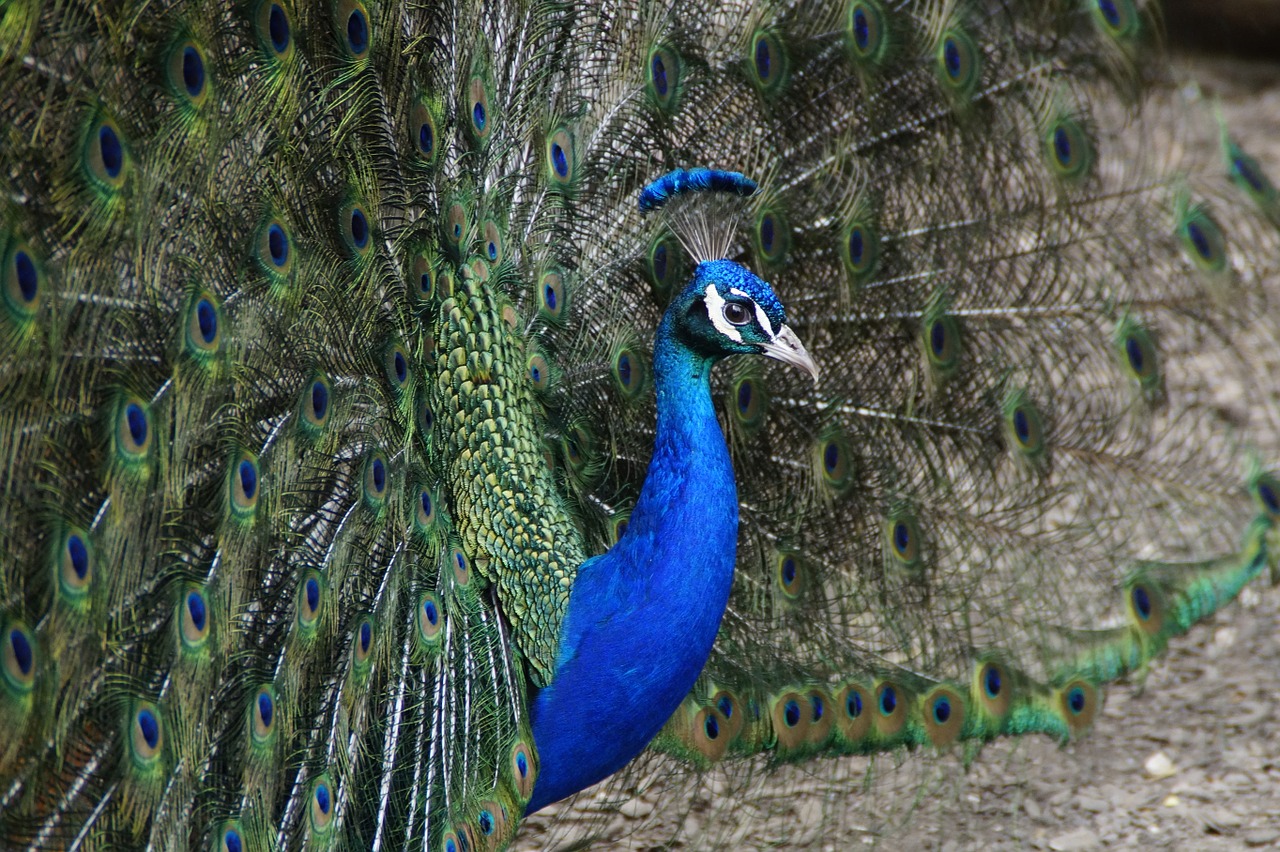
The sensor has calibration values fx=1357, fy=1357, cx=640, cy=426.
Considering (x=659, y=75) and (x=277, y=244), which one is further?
(x=659, y=75)

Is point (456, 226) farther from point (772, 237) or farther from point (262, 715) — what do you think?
point (262, 715)

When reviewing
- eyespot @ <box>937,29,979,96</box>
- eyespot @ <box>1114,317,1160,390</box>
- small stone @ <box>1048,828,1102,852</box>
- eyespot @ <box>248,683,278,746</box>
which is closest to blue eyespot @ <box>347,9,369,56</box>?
eyespot @ <box>248,683,278,746</box>

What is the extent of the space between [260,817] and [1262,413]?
12.7ft

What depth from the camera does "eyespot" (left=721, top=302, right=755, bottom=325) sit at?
216 cm

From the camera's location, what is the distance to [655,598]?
222 cm

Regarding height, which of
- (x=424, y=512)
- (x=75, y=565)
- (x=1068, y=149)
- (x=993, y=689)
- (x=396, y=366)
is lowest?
(x=993, y=689)

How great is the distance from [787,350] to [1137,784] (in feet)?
5.59

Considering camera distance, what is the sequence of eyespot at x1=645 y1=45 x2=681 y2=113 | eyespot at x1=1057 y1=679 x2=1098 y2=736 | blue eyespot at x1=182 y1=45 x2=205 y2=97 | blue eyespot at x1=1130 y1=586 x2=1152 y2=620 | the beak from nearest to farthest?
blue eyespot at x1=182 y1=45 x2=205 y2=97
the beak
eyespot at x1=645 y1=45 x2=681 y2=113
eyespot at x1=1057 y1=679 x2=1098 y2=736
blue eyespot at x1=1130 y1=586 x2=1152 y2=620

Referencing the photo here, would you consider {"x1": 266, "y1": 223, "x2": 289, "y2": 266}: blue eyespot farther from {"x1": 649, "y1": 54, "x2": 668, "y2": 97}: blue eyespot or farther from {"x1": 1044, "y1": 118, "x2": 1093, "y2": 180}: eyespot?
{"x1": 1044, "y1": 118, "x2": 1093, "y2": 180}: eyespot

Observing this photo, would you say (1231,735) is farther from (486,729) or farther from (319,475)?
(319,475)

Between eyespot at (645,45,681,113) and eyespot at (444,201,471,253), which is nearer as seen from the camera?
eyespot at (444,201,471,253)

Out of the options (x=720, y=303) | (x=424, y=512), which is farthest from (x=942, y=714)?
(x=424, y=512)

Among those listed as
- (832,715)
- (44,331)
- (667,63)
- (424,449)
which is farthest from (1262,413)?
(44,331)

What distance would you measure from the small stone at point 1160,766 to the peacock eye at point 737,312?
1.79 m
